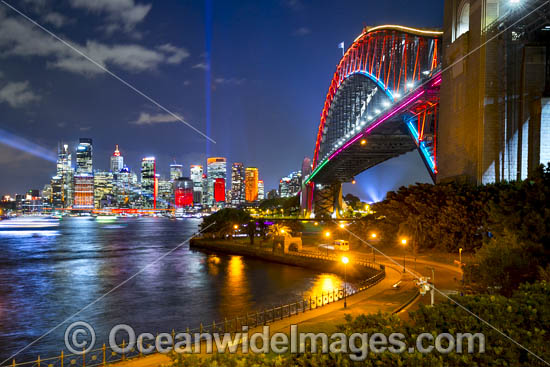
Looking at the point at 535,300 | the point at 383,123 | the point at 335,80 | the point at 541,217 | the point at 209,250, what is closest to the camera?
the point at 535,300

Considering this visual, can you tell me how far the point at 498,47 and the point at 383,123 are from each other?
22666mm

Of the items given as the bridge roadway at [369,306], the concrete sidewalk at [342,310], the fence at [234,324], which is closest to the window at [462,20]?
the bridge roadway at [369,306]

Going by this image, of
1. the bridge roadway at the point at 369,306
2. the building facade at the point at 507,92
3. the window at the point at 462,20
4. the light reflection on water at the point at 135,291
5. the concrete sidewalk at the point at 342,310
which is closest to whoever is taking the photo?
the concrete sidewalk at the point at 342,310

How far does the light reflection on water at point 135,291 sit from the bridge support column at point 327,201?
5542cm

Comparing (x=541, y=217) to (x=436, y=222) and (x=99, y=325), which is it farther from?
(x=99, y=325)

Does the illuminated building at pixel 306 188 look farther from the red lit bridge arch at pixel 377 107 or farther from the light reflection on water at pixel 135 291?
the light reflection on water at pixel 135 291

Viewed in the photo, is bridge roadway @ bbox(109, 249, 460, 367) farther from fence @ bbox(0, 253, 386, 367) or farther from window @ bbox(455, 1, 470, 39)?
window @ bbox(455, 1, 470, 39)

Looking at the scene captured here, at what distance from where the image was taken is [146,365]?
46.9 ft

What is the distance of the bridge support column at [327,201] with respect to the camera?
114 meters

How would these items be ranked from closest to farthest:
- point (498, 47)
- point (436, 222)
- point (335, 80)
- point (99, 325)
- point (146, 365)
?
point (146, 365)
point (99, 325)
point (498, 47)
point (436, 222)
point (335, 80)

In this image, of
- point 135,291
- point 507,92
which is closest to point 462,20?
point 507,92

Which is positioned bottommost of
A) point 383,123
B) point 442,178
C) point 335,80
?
point 442,178

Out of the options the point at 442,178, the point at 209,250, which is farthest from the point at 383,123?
the point at 209,250

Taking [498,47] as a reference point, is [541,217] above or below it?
below
